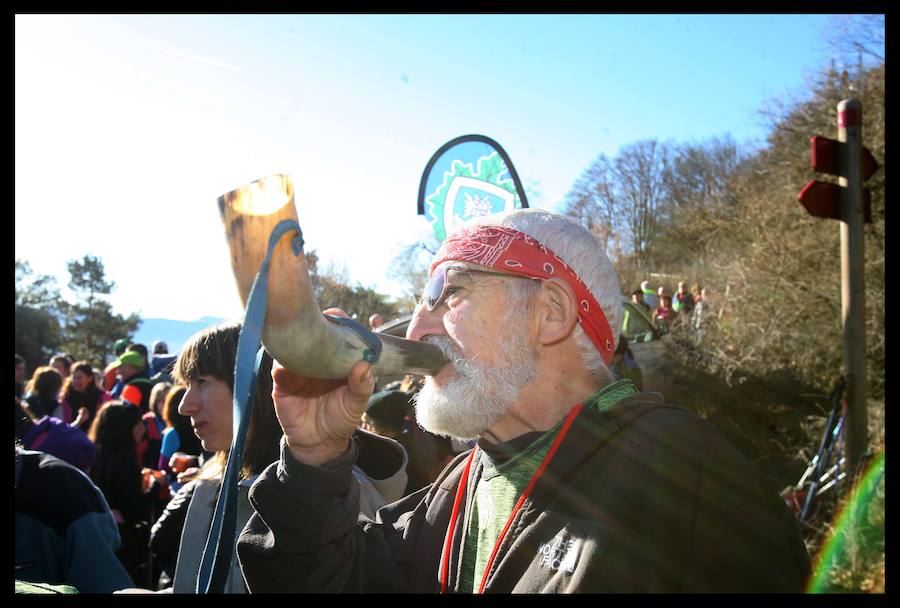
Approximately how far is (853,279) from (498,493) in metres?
5.67

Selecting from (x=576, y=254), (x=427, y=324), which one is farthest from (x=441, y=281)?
(x=576, y=254)

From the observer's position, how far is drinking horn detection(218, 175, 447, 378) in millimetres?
1143

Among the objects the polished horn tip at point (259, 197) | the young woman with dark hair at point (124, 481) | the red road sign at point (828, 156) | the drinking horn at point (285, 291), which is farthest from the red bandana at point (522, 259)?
the red road sign at point (828, 156)

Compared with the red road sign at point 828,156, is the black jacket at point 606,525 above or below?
below

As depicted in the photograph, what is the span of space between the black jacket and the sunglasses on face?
42cm

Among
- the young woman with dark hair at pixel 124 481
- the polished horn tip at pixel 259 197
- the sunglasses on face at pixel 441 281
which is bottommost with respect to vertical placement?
the young woman with dark hair at pixel 124 481

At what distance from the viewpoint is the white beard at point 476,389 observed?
1757mm

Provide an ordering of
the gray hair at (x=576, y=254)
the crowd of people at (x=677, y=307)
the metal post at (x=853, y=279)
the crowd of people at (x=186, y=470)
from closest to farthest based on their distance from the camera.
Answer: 1. the gray hair at (x=576, y=254)
2. the crowd of people at (x=186, y=470)
3. the metal post at (x=853, y=279)
4. the crowd of people at (x=677, y=307)

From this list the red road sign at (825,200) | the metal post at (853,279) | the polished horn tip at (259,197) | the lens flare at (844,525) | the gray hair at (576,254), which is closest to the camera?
the polished horn tip at (259,197)

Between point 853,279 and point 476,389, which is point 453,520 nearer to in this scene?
point 476,389

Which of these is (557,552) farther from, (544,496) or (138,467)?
(138,467)

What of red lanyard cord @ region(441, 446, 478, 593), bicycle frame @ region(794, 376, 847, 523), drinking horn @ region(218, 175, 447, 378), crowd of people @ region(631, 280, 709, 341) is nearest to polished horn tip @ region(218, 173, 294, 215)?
drinking horn @ region(218, 175, 447, 378)

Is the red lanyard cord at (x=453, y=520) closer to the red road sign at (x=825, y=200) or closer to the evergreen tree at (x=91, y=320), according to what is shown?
the red road sign at (x=825, y=200)
